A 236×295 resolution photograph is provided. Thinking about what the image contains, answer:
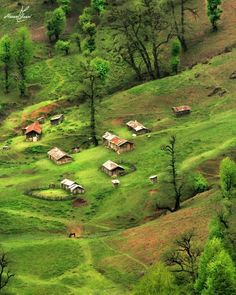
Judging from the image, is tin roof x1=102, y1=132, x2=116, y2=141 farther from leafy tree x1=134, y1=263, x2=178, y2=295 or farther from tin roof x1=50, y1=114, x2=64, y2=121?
leafy tree x1=134, y1=263, x2=178, y2=295

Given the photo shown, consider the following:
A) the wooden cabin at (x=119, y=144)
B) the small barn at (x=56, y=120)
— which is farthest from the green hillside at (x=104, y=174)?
the small barn at (x=56, y=120)

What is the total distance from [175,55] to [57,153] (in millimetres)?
47637

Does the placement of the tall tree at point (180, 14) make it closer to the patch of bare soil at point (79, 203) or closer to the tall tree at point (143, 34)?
the tall tree at point (143, 34)

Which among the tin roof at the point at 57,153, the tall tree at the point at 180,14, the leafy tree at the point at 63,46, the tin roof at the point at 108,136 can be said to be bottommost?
the tin roof at the point at 57,153

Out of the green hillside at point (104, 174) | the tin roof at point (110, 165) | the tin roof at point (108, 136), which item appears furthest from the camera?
the tin roof at point (108, 136)

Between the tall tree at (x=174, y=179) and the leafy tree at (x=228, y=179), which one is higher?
the leafy tree at (x=228, y=179)

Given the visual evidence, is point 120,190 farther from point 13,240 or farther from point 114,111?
point 114,111

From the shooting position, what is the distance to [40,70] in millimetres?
185250

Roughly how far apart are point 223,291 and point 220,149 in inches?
2242

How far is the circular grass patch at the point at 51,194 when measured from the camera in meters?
126

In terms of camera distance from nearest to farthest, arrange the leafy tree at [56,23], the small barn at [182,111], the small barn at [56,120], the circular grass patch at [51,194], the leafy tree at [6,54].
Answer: the circular grass patch at [51,194] < the small barn at [182,111] < the small barn at [56,120] < the leafy tree at [6,54] < the leafy tree at [56,23]

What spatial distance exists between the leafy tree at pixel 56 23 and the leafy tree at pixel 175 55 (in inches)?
1504

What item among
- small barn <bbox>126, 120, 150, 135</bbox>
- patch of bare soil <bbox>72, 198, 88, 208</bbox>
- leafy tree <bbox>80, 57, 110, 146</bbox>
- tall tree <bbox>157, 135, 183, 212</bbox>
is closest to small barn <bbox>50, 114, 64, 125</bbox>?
leafy tree <bbox>80, 57, 110, 146</bbox>

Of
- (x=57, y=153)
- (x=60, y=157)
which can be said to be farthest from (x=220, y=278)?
(x=57, y=153)
